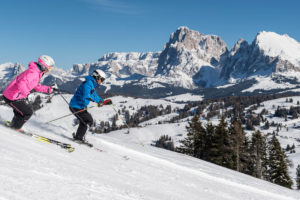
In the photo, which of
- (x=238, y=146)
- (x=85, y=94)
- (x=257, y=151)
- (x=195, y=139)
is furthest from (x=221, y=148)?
(x=85, y=94)

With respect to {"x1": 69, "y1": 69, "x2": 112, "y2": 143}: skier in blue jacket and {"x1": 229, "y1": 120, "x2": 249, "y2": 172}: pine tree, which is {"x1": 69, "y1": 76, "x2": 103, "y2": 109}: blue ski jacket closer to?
{"x1": 69, "y1": 69, "x2": 112, "y2": 143}: skier in blue jacket

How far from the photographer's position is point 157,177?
9188 millimetres

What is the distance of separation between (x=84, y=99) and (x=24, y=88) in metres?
2.63

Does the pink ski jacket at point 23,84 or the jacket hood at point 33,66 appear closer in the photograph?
the pink ski jacket at point 23,84

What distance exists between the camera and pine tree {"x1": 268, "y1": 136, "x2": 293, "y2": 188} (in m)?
48.1

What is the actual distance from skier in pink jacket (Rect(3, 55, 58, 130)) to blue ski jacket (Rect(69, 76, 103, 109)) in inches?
65.9

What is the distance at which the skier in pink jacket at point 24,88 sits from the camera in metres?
9.87

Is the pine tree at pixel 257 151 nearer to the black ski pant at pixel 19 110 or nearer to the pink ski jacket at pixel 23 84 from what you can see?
the black ski pant at pixel 19 110

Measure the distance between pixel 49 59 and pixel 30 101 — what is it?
1.71m

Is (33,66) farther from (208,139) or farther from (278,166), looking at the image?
(278,166)

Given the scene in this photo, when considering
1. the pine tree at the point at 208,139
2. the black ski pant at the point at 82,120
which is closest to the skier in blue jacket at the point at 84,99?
the black ski pant at the point at 82,120

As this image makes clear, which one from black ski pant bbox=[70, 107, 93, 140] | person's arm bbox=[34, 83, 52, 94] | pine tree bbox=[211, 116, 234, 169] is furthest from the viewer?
pine tree bbox=[211, 116, 234, 169]

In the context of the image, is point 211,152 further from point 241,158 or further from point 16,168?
point 16,168

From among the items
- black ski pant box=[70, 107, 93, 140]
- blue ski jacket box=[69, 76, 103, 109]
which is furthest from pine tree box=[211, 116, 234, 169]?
blue ski jacket box=[69, 76, 103, 109]
